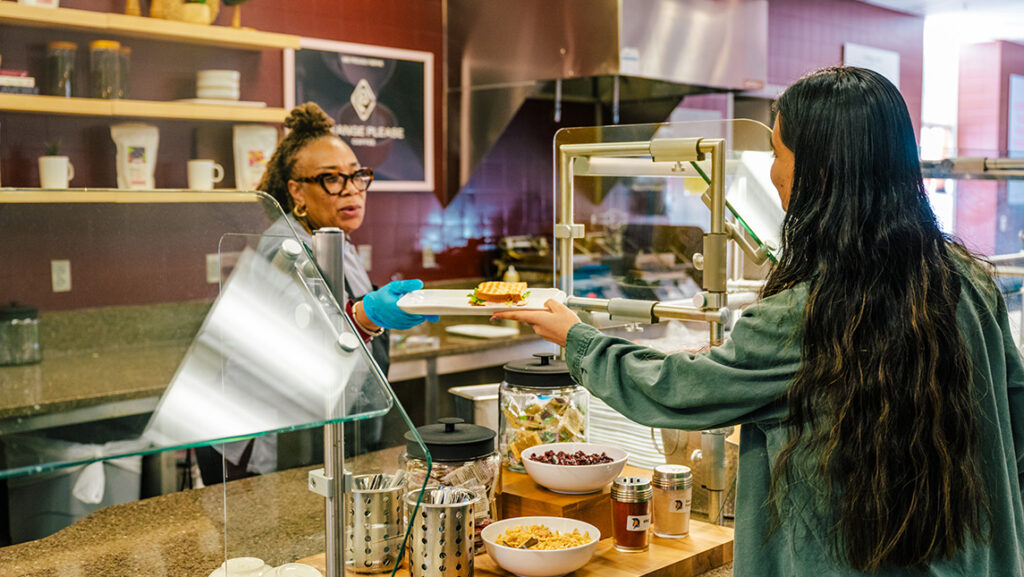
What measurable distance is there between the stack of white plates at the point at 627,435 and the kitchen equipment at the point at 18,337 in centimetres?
108

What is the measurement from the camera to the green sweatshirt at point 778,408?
3.74 ft

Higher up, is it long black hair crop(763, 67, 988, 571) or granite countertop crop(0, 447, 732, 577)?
long black hair crop(763, 67, 988, 571)

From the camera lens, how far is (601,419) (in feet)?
6.66

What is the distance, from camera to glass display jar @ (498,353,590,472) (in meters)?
1.73

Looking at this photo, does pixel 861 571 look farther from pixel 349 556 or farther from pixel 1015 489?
pixel 349 556

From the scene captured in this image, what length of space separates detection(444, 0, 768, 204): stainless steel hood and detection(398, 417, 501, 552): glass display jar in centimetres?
287

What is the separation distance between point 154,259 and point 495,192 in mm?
3785

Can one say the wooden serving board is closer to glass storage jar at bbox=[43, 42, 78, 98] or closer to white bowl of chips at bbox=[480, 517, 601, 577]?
white bowl of chips at bbox=[480, 517, 601, 577]

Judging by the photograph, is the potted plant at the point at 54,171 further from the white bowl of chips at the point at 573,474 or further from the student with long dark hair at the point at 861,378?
the student with long dark hair at the point at 861,378

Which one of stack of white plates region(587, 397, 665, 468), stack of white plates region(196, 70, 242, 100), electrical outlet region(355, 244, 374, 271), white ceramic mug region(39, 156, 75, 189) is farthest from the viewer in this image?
electrical outlet region(355, 244, 374, 271)

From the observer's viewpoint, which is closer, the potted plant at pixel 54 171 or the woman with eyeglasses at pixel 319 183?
the woman with eyeglasses at pixel 319 183

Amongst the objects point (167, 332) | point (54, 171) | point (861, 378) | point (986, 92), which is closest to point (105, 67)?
point (54, 171)

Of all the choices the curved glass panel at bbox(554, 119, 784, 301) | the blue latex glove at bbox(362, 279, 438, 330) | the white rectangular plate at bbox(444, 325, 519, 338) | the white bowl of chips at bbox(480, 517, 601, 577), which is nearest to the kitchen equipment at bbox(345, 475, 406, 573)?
the white bowl of chips at bbox(480, 517, 601, 577)

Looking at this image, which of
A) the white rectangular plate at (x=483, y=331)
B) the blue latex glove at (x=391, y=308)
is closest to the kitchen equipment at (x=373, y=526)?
the blue latex glove at (x=391, y=308)
